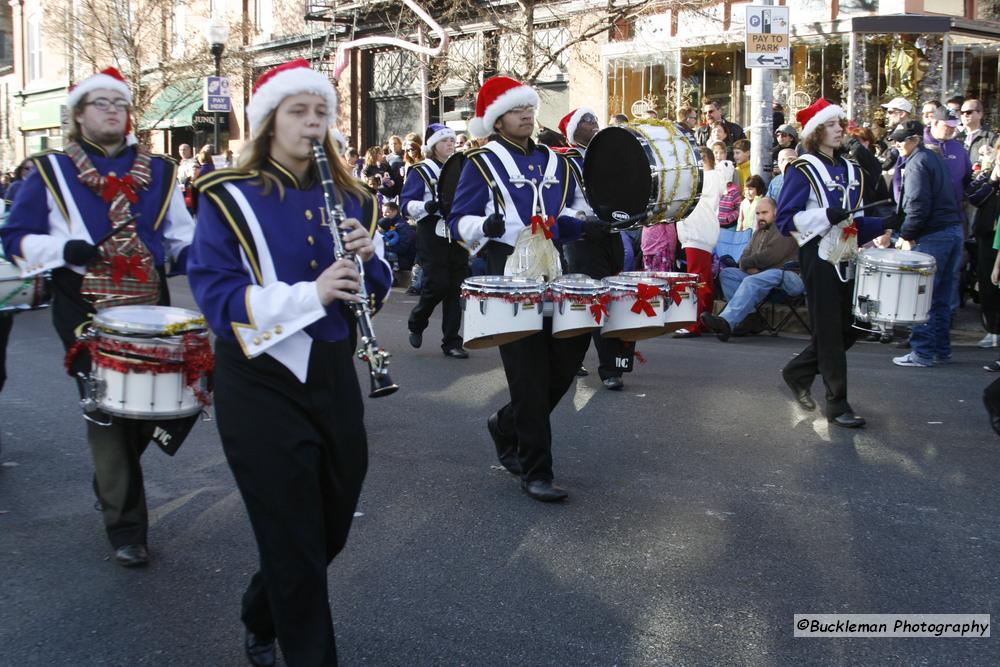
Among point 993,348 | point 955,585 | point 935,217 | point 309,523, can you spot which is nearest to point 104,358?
point 309,523

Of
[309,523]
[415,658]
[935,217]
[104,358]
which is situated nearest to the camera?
[309,523]

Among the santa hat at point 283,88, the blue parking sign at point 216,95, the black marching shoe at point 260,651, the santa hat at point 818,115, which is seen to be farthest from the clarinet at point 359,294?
the blue parking sign at point 216,95

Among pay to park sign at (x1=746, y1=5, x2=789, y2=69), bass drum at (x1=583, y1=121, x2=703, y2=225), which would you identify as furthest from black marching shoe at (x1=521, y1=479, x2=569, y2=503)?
pay to park sign at (x1=746, y1=5, x2=789, y2=69)

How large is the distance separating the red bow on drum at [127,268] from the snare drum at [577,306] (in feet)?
6.10

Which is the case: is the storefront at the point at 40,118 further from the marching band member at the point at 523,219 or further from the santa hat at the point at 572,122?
the marching band member at the point at 523,219

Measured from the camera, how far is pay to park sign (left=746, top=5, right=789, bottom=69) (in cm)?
1184

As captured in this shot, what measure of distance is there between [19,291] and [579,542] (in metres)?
2.83

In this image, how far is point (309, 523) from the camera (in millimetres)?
3291

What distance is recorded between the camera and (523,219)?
552 cm

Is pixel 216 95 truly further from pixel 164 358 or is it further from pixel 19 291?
pixel 164 358

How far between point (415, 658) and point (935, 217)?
6991 millimetres

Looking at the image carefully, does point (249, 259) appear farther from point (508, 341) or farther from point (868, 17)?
point (868, 17)

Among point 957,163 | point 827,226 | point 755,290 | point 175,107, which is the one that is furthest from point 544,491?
point 175,107

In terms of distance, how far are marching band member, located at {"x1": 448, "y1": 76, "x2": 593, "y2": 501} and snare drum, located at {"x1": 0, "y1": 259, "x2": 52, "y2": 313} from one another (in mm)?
1984
